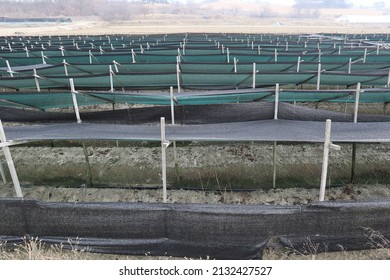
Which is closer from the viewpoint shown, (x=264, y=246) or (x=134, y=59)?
(x=264, y=246)

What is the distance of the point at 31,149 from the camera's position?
27.9 ft

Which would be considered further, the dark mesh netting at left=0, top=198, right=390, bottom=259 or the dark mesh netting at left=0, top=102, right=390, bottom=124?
the dark mesh netting at left=0, top=102, right=390, bottom=124

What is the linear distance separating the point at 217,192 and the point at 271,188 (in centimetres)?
126

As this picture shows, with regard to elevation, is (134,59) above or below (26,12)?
below

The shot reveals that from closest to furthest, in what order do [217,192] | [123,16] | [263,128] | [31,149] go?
[263,128]
[217,192]
[31,149]
[123,16]

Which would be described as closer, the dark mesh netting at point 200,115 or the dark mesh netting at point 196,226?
the dark mesh netting at point 196,226

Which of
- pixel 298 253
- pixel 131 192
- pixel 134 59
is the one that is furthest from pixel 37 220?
pixel 134 59

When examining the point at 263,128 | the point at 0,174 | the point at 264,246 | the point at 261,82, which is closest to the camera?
the point at 264,246

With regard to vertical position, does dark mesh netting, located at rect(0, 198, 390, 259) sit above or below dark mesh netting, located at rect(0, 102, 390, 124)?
below

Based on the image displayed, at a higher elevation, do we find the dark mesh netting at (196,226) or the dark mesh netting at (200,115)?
the dark mesh netting at (200,115)

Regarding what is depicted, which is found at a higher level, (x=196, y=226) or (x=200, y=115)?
(x=200, y=115)

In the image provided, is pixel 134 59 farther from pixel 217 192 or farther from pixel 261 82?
pixel 217 192

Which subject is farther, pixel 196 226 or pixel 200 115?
pixel 200 115

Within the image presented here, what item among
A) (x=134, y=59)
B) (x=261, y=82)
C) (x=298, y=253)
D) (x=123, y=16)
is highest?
(x=123, y=16)
